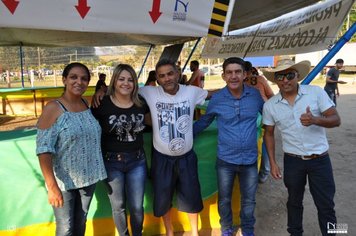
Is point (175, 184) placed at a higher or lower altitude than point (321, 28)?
lower

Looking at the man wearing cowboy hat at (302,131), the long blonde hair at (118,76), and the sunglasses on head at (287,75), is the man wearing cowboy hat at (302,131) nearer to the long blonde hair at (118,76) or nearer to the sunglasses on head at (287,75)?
the sunglasses on head at (287,75)

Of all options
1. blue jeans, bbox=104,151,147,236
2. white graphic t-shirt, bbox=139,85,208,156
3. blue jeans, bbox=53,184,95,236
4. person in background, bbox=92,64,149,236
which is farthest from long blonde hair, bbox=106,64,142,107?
blue jeans, bbox=53,184,95,236

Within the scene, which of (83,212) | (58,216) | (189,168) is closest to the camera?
(58,216)

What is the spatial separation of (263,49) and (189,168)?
4.15 metres

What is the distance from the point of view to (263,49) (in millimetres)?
5977

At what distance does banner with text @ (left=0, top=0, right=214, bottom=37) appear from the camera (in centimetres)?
231

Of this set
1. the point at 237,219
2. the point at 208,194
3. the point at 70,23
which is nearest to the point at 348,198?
the point at 237,219

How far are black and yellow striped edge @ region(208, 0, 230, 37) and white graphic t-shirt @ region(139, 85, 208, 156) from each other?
2.75 feet

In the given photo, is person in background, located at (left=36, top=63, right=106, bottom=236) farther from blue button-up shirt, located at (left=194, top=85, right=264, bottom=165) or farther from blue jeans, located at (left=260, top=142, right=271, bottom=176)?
blue jeans, located at (left=260, top=142, right=271, bottom=176)

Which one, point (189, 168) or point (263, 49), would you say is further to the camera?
point (263, 49)

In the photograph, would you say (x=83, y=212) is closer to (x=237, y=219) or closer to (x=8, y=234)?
(x=8, y=234)

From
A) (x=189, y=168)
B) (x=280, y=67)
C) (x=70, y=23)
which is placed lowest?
(x=189, y=168)

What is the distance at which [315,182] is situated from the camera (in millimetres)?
2486

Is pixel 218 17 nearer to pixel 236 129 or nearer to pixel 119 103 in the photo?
pixel 236 129
